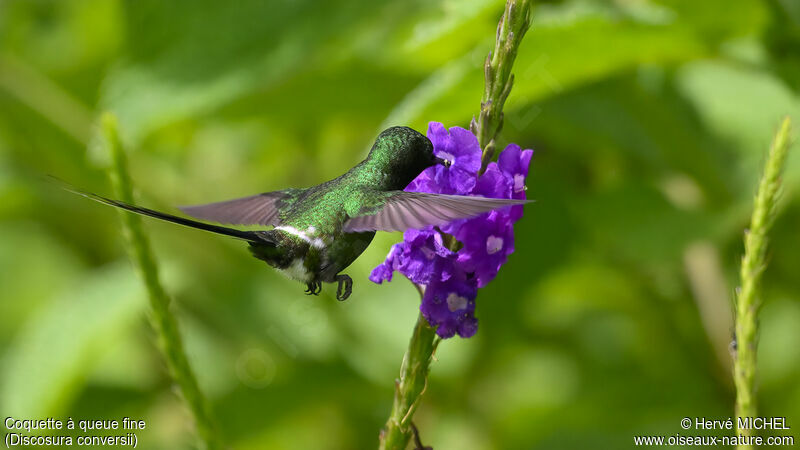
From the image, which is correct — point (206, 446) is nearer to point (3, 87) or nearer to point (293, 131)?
point (293, 131)

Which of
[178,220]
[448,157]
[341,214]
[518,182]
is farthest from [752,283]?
[178,220]

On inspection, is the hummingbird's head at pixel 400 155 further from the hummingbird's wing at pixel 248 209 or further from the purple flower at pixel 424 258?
the hummingbird's wing at pixel 248 209

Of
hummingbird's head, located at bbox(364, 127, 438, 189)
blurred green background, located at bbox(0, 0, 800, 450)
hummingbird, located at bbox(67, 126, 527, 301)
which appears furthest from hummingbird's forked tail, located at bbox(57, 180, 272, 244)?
blurred green background, located at bbox(0, 0, 800, 450)

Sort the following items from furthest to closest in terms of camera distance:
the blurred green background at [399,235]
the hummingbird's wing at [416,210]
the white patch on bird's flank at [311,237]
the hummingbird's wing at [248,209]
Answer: the blurred green background at [399,235] < the hummingbird's wing at [248,209] < the white patch on bird's flank at [311,237] < the hummingbird's wing at [416,210]

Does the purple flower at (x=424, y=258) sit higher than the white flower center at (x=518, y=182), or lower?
lower

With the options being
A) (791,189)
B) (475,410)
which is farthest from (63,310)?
(791,189)

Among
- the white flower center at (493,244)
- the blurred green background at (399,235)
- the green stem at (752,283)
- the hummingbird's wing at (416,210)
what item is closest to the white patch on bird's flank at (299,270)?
the hummingbird's wing at (416,210)
